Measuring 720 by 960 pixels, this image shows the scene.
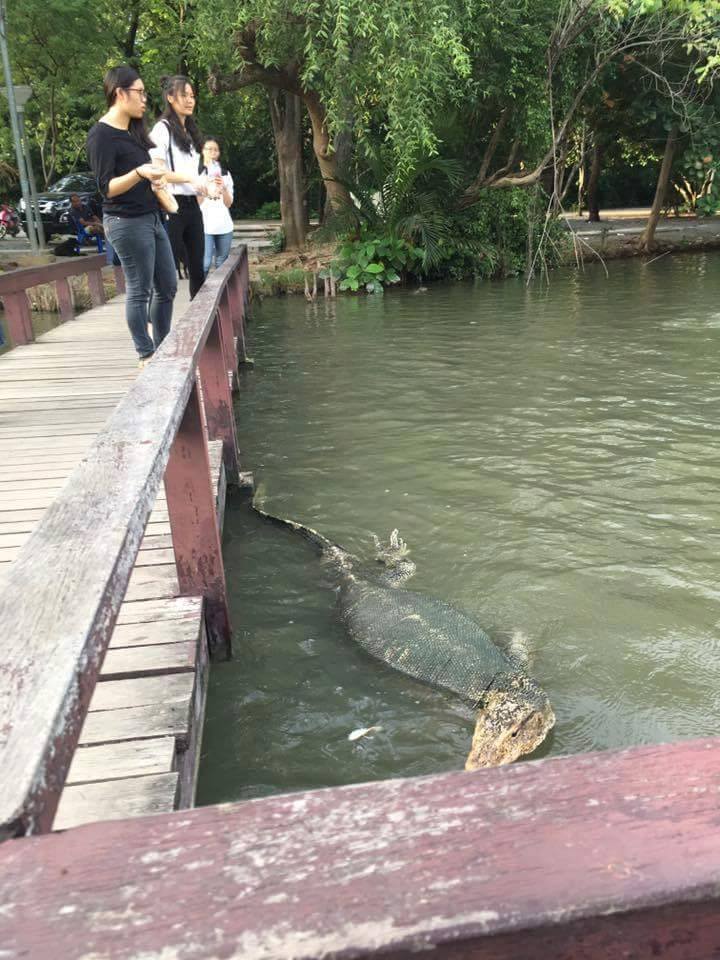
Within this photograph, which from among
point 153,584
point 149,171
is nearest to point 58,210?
point 149,171

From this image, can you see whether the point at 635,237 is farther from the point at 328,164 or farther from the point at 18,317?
the point at 18,317

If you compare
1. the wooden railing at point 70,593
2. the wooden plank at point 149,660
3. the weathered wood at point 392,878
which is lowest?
the wooden plank at point 149,660

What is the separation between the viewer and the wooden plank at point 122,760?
7.78 ft

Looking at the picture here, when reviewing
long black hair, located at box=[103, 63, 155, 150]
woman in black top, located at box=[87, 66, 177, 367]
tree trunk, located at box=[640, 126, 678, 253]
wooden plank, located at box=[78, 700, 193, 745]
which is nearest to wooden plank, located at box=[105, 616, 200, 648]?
wooden plank, located at box=[78, 700, 193, 745]

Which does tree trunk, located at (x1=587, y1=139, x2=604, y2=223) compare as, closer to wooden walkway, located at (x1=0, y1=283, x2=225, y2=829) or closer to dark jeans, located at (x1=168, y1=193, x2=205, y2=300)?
dark jeans, located at (x1=168, y1=193, x2=205, y2=300)

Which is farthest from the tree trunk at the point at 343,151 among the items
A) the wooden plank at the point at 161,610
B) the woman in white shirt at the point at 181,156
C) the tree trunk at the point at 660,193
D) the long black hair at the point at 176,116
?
the wooden plank at the point at 161,610

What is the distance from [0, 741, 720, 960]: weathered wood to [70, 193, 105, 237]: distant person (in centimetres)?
2087

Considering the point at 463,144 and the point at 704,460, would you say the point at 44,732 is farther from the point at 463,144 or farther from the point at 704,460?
the point at 463,144

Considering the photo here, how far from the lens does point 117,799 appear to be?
2.26 m

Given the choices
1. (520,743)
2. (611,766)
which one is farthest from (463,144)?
(611,766)

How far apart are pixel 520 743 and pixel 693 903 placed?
242 cm

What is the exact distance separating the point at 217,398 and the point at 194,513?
2569 mm

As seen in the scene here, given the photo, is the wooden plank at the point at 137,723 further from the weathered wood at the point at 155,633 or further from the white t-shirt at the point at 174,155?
the white t-shirt at the point at 174,155

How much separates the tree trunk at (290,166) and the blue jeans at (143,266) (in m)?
13.6
